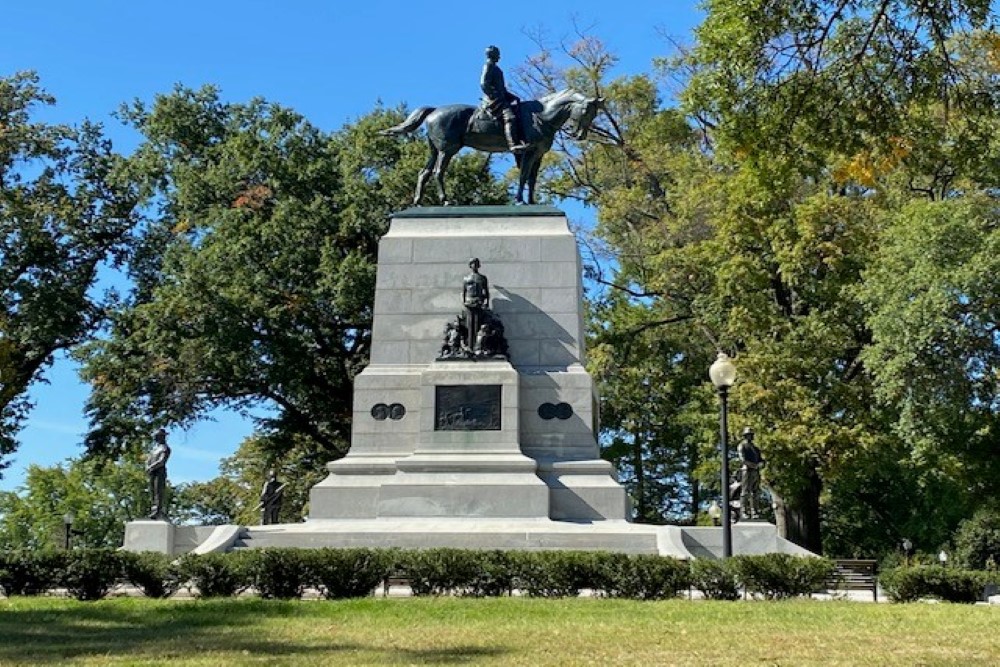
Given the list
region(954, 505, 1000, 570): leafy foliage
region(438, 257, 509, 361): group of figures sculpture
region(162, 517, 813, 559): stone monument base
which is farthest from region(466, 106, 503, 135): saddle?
region(954, 505, 1000, 570): leafy foliage

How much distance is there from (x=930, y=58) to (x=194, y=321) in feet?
88.6

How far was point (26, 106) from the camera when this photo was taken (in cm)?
3741

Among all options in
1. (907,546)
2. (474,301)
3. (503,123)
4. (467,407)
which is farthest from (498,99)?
(907,546)

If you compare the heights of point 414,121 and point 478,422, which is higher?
point 414,121

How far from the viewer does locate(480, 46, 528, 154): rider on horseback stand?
2308cm

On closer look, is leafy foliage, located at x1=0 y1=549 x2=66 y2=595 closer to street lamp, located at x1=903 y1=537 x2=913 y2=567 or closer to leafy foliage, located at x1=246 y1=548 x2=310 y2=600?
leafy foliage, located at x1=246 y1=548 x2=310 y2=600

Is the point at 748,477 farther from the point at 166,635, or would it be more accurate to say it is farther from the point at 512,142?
the point at 166,635

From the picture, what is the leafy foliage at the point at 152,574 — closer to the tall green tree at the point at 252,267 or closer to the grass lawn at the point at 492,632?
the grass lawn at the point at 492,632

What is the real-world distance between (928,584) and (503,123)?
12462mm

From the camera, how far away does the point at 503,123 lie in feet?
76.5

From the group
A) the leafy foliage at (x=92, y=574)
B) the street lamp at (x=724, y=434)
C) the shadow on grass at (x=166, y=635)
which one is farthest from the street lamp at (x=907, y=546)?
the shadow on grass at (x=166, y=635)

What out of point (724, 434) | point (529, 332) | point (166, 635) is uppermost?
point (529, 332)

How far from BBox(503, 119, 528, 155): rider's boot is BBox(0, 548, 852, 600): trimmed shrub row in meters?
10.4

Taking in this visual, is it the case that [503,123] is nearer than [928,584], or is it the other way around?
[928,584]
